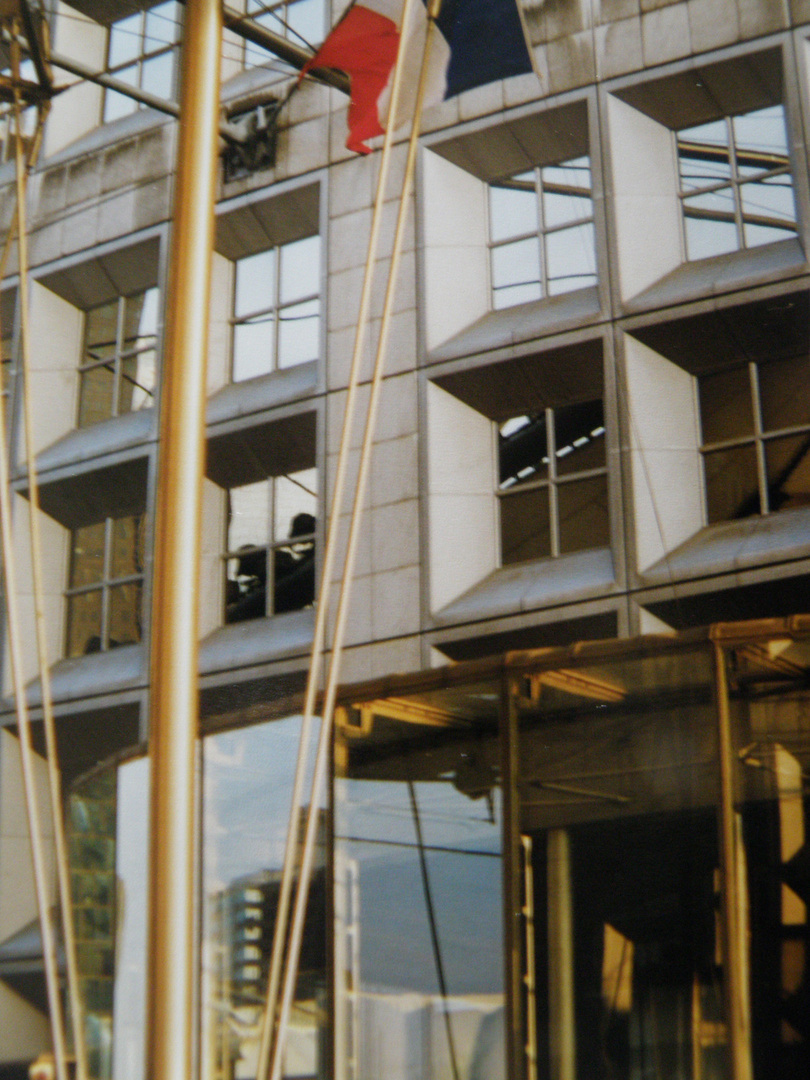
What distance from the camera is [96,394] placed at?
665 centimetres

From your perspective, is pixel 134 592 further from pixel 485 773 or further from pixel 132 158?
pixel 132 158

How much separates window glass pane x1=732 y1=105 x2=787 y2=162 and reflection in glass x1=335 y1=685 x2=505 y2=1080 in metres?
3.45

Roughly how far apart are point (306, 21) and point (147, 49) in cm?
80

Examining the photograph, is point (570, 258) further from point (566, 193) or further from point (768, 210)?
point (768, 210)

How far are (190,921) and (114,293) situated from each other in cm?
530

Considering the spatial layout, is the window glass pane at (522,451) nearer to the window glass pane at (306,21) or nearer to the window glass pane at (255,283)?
the window glass pane at (255,283)

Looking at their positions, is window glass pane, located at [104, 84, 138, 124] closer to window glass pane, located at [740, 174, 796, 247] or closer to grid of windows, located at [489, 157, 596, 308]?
grid of windows, located at [489, 157, 596, 308]

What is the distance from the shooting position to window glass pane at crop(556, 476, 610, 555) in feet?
20.4

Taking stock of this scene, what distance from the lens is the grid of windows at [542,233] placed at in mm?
6730

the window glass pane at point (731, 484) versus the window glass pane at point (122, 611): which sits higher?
the window glass pane at point (731, 484)

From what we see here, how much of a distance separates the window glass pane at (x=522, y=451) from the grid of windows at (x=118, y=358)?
191cm

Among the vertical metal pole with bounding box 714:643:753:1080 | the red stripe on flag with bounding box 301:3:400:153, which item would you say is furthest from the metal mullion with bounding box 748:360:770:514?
the red stripe on flag with bounding box 301:3:400:153

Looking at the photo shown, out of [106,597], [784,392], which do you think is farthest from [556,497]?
[106,597]

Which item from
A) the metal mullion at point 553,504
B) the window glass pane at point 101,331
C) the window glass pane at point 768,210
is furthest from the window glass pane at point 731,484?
the window glass pane at point 101,331
